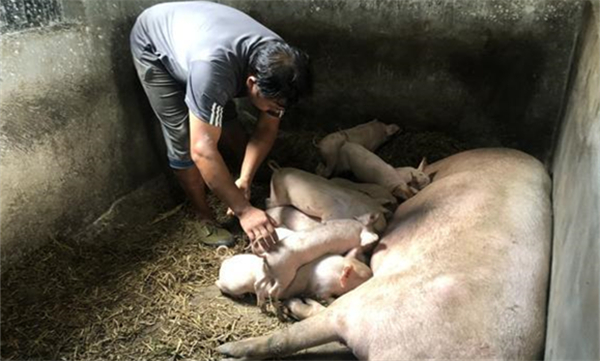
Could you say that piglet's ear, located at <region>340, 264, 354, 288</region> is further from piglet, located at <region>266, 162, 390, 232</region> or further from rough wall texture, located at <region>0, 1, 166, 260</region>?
rough wall texture, located at <region>0, 1, 166, 260</region>

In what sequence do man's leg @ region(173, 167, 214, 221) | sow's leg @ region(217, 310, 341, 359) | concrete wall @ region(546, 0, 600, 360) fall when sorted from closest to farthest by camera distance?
concrete wall @ region(546, 0, 600, 360)
sow's leg @ region(217, 310, 341, 359)
man's leg @ region(173, 167, 214, 221)

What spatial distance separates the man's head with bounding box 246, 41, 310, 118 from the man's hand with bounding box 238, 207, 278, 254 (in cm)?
52

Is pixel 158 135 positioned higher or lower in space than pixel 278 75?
lower

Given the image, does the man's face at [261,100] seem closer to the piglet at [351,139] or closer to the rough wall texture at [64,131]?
the piglet at [351,139]

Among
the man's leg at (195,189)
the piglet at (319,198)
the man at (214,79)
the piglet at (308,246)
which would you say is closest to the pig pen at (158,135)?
the man's leg at (195,189)

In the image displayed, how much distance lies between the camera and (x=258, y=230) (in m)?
2.52

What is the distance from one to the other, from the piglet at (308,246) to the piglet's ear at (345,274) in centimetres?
16

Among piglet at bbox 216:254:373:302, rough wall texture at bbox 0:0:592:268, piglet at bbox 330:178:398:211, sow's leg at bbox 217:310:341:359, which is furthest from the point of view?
piglet at bbox 330:178:398:211

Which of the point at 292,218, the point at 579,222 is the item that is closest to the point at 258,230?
the point at 292,218

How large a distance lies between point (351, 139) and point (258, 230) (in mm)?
1187

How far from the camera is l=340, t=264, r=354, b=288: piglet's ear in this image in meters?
2.43

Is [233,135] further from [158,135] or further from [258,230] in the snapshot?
[258,230]

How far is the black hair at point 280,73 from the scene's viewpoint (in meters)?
2.38

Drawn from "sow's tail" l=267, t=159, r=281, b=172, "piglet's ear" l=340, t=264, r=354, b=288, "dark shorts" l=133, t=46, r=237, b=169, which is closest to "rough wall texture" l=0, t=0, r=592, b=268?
"dark shorts" l=133, t=46, r=237, b=169
